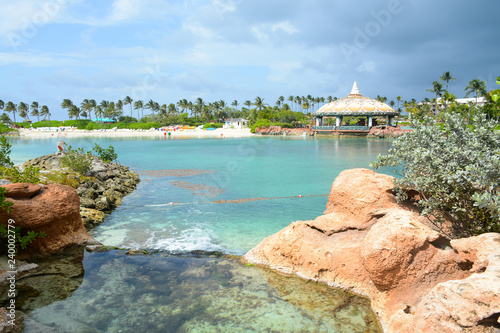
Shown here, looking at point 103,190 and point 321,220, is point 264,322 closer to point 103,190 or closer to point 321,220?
point 321,220

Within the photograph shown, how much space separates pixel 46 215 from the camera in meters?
8.27

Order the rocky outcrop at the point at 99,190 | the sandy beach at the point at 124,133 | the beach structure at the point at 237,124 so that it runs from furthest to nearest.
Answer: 1. the beach structure at the point at 237,124
2. the sandy beach at the point at 124,133
3. the rocky outcrop at the point at 99,190

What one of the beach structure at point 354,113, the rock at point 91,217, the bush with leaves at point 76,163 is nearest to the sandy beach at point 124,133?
the beach structure at point 354,113

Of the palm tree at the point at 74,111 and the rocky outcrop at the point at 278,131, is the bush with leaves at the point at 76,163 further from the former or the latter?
the palm tree at the point at 74,111

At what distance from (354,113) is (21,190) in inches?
3453

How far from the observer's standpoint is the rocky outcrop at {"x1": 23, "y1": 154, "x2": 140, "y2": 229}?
12.9m

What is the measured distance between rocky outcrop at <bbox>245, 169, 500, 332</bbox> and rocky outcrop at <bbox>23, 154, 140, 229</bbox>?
750cm

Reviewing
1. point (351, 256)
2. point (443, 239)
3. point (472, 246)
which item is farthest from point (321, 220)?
point (472, 246)

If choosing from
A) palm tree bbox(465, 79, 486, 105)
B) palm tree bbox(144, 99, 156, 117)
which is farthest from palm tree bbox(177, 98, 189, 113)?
palm tree bbox(465, 79, 486, 105)

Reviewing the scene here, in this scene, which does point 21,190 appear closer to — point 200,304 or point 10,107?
point 200,304

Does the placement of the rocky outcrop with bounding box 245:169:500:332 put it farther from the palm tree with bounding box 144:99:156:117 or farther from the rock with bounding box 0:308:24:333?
the palm tree with bounding box 144:99:156:117

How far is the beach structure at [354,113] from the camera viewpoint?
8719 centimetres

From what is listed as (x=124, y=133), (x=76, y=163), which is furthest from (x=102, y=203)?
(x=124, y=133)

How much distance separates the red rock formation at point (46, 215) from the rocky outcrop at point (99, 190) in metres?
2.81
